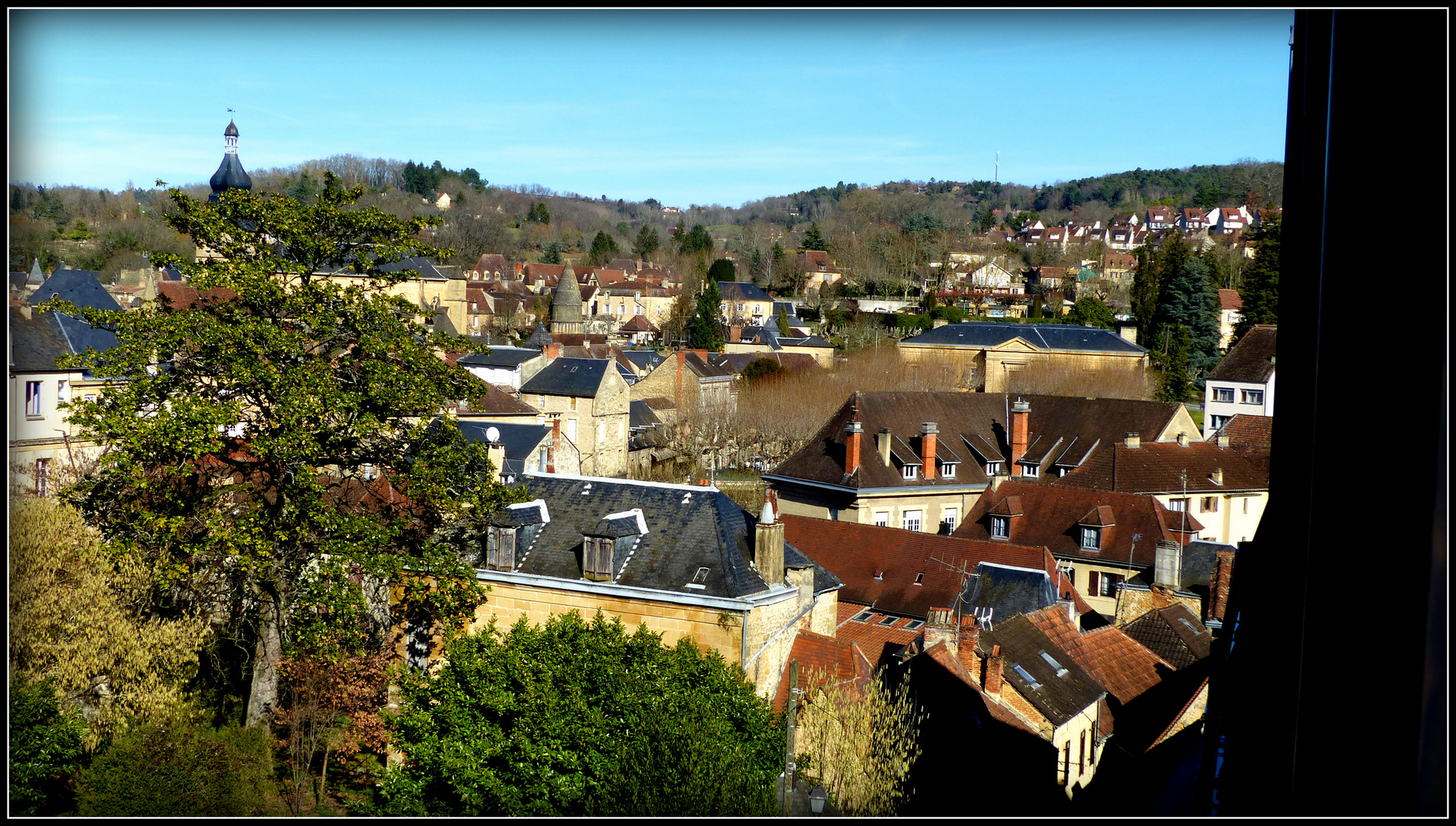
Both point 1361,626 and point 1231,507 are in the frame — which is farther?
point 1231,507

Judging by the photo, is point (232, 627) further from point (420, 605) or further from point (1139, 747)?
point (1139, 747)

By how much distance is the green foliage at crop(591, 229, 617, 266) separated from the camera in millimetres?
109188

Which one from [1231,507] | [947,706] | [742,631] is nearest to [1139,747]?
[947,706]

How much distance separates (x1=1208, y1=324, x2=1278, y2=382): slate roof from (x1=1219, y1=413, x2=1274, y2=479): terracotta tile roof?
172 inches

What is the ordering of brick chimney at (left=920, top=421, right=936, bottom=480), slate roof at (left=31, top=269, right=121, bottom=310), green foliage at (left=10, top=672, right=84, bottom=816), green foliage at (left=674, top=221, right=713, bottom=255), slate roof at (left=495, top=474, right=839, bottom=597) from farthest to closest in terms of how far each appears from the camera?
green foliage at (left=674, top=221, right=713, bottom=255) < brick chimney at (left=920, top=421, right=936, bottom=480) < slate roof at (left=31, top=269, right=121, bottom=310) < slate roof at (left=495, top=474, right=839, bottom=597) < green foliage at (left=10, top=672, right=84, bottom=816)

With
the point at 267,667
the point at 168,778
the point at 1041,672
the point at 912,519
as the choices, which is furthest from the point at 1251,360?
the point at 168,778

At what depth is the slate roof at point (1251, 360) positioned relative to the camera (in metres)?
46.2

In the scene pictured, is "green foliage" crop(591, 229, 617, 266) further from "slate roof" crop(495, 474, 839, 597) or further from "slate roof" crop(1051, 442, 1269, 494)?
"slate roof" crop(495, 474, 839, 597)

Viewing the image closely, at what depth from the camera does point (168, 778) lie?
40.3 ft

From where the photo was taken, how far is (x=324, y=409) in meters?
14.8

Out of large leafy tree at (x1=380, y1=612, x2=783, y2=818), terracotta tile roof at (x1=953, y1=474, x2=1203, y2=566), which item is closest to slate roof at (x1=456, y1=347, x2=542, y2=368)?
terracotta tile roof at (x1=953, y1=474, x2=1203, y2=566)

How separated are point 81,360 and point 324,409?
3053mm

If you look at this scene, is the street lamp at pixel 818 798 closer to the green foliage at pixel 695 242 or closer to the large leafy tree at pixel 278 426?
the large leafy tree at pixel 278 426

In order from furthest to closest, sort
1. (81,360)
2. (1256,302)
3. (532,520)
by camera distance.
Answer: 1. (1256,302)
2. (532,520)
3. (81,360)
